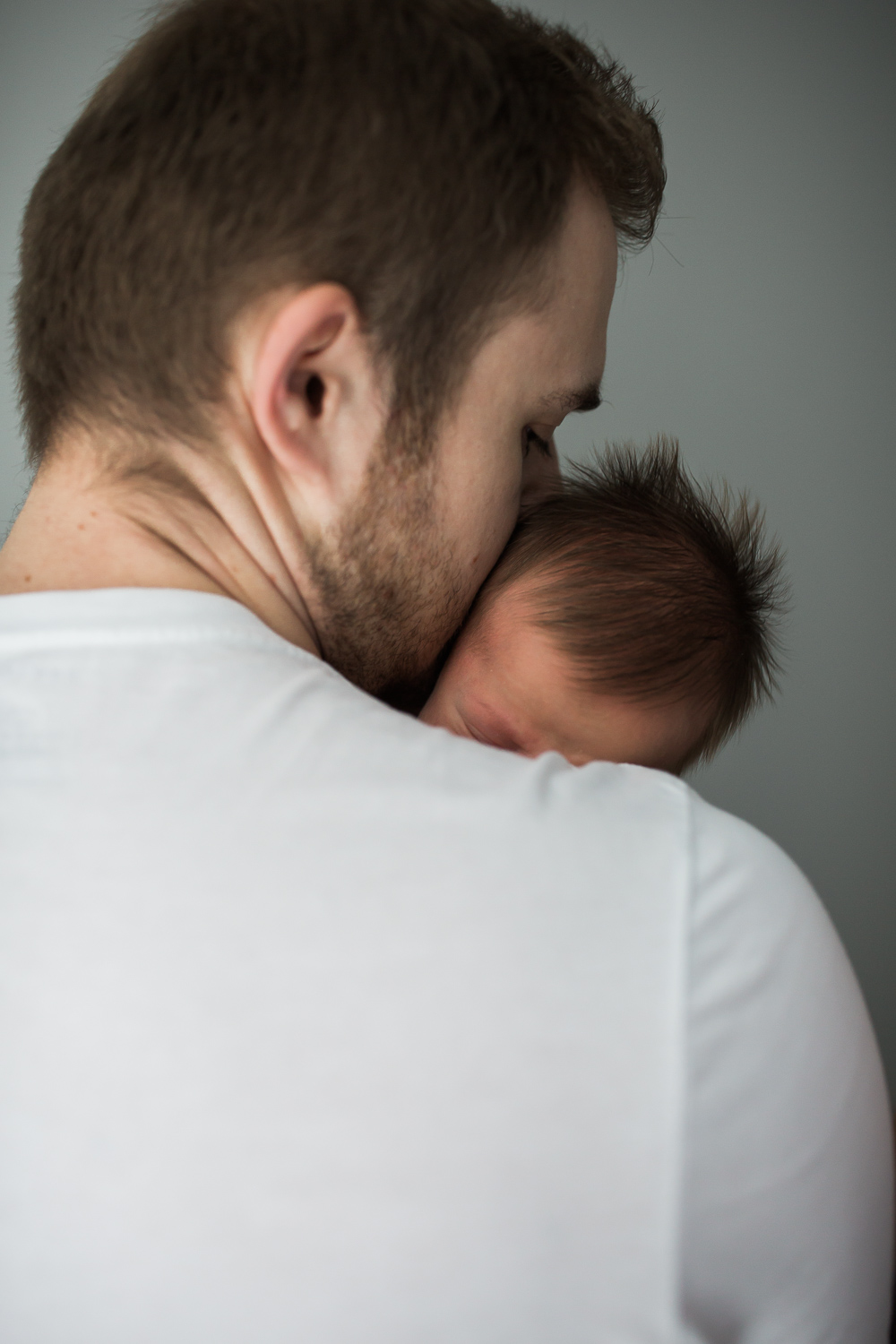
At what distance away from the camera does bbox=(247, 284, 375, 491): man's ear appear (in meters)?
0.68

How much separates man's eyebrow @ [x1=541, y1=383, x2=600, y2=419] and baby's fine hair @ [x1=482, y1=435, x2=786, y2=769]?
25cm

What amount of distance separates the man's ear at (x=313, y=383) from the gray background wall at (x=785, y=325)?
126cm

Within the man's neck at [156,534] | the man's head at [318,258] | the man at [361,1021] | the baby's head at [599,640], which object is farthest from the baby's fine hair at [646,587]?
the man at [361,1021]

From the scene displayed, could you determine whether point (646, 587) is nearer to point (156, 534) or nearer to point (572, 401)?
point (572, 401)

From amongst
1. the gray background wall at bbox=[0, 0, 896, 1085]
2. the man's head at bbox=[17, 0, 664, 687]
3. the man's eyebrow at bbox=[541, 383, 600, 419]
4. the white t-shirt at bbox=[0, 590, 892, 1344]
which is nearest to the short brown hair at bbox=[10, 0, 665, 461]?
the man's head at bbox=[17, 0, 664, 687]

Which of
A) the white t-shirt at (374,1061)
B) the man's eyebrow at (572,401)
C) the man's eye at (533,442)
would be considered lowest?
the white t-shirt at (374,1061)

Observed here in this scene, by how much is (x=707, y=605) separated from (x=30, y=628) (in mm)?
930

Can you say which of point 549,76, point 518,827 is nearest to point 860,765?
point 549,76

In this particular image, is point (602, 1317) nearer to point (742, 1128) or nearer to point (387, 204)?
point (742, 1128)

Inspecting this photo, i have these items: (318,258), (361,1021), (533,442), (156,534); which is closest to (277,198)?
(318,258)

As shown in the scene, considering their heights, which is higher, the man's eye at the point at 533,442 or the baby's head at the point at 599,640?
the man's eye at the point at 533,442

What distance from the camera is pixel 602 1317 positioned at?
0.46m

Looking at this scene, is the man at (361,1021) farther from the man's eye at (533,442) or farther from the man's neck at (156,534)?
the man's eye at (533,442)

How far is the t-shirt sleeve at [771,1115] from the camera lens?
0.48 metres
